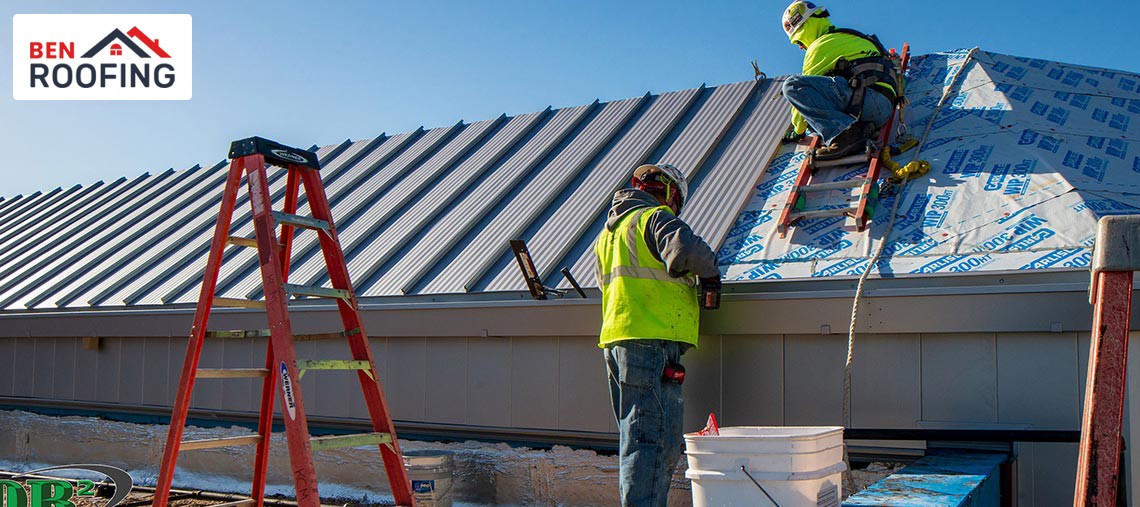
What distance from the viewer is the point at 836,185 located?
580 centimetres

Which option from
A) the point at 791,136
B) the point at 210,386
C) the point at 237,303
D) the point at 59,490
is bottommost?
the point at 59,490

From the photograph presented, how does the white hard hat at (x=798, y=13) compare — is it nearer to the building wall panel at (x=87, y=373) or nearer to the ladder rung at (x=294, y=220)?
the ladder rung at (x=294, y=220)

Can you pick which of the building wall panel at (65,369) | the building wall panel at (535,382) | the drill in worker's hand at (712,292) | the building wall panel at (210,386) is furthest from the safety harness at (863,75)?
the building wall panel at (65,369)

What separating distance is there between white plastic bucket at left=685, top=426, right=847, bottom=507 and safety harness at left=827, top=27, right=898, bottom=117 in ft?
10.8

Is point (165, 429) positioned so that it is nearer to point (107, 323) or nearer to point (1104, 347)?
point (107, 323)

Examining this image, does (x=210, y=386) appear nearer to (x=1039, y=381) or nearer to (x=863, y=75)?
(x=863, y=75)

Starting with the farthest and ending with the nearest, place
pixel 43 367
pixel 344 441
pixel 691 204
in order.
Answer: pixel 43 367
pixel 691 204
pixel 344 441

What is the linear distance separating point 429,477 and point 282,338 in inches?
70.4

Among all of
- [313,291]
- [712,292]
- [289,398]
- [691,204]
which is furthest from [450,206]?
A: [289,398]

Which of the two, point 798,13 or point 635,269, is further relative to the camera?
point 798,13

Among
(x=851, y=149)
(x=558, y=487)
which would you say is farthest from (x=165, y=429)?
(x=851, y=149)

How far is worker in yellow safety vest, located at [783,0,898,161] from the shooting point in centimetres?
610

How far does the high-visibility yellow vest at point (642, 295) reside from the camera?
441 centimetres

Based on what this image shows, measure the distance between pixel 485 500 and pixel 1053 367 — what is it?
3.47 meters
